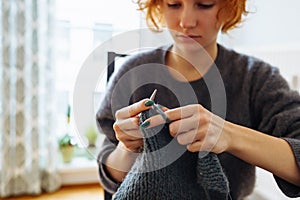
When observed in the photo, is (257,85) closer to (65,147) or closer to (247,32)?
(247,32)

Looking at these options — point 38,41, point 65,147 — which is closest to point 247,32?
point 38,41

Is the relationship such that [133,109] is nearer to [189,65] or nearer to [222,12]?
[189,65]

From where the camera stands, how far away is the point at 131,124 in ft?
1.34

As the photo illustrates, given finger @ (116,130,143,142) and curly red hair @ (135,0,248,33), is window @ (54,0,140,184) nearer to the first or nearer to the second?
curly red hair @ (135,0,248,33)

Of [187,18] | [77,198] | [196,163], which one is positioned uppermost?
[187,18]

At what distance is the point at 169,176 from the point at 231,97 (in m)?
0.35

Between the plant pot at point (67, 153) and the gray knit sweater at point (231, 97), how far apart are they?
132 cm

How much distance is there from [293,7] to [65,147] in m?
1.42

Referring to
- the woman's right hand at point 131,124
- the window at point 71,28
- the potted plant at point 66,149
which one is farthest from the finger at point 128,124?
the potted plant at point 66,149

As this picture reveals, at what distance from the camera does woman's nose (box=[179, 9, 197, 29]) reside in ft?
1.78

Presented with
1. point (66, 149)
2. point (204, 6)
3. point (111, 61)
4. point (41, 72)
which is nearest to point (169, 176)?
point (111, 61)

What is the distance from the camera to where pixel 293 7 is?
121 cm

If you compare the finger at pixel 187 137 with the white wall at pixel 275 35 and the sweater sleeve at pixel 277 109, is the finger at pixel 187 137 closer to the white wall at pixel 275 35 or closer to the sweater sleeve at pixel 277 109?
the sweater sleeve at pixel 277 109

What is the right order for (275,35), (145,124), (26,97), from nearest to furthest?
(145,124), (275,35), (26,97)
